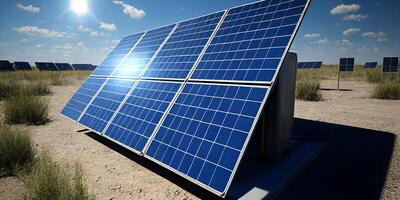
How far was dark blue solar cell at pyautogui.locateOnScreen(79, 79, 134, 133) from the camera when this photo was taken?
26.3 feet

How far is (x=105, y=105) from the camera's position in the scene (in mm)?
8586

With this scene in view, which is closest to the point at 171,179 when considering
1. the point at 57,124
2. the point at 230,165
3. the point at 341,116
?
the point at 230,165

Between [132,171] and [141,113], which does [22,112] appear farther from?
[132,171]

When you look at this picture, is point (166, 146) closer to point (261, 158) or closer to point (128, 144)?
point (128, 144)

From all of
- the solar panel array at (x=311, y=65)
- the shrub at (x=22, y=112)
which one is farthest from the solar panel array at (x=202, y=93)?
the solar panel array at (x=311, y=65)

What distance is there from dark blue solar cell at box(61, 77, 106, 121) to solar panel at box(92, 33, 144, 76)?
58cm

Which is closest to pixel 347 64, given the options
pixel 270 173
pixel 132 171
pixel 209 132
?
pixel 270 173

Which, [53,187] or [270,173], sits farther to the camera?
[270,173]

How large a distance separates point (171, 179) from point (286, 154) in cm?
319

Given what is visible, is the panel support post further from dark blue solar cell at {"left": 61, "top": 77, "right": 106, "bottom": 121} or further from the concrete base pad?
dark blue solar cell at {"left": 61, "top": 77, "right": 106, "bottom": 121}

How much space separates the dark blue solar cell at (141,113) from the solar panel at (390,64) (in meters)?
29.3

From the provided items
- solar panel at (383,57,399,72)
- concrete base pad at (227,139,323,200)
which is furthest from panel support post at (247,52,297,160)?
solar panel at (383,57,399,72)

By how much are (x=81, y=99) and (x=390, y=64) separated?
30.8 m

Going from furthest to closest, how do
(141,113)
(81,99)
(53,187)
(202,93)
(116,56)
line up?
(116,56), (81,99), (141,113), (202,93), (53,187)
